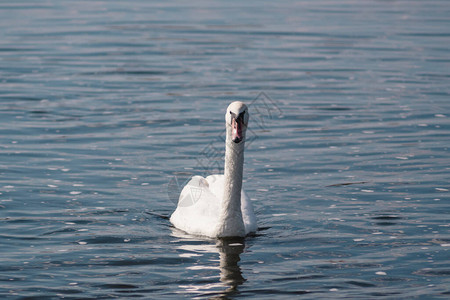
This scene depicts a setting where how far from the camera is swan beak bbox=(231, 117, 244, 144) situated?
12867mm

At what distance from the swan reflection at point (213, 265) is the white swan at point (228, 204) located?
0.16 metres

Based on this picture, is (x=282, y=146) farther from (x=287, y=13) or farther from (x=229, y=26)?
(x=287, y=13)

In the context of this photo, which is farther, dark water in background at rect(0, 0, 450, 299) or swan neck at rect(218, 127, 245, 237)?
swan neck at rect(218, 127, 245, 237)

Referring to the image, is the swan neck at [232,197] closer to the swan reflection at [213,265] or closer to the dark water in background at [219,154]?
the swan reflection at [213,265]

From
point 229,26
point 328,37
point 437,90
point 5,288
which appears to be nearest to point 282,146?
point 437,90

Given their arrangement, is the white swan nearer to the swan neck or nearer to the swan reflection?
the swan neck

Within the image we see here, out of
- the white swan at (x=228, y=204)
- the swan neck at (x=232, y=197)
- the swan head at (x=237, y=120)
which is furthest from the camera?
the swan neck at (x=232, y=197)

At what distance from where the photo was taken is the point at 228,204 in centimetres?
1355

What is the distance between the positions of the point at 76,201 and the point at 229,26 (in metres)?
23.4

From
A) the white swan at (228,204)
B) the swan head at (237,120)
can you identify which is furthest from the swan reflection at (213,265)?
the swan head at (237,120)

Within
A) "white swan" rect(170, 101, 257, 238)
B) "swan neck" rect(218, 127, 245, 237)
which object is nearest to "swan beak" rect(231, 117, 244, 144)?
"white swan" rect(170, 101, 257, 238)

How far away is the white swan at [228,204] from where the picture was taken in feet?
42.7

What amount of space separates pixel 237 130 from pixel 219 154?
6.39 m

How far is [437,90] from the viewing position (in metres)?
25.0
